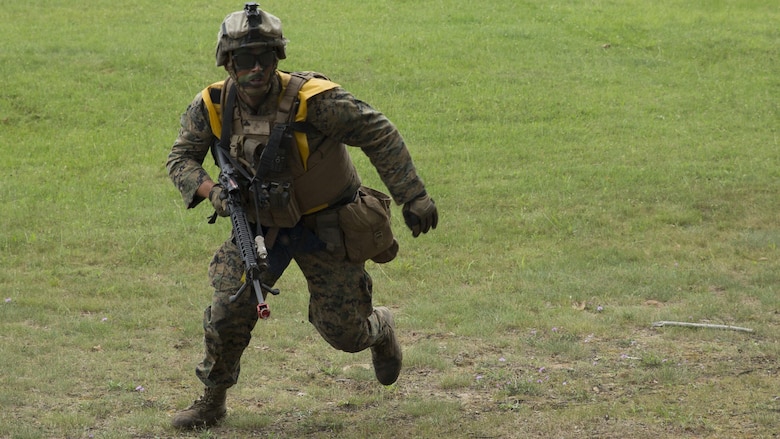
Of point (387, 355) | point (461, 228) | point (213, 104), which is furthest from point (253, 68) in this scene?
point (461, 228)

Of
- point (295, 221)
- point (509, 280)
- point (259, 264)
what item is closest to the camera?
point (259, 264)

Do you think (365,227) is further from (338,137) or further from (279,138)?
(279,138)

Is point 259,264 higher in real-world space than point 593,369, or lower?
higher

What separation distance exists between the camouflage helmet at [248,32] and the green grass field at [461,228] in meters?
2.02

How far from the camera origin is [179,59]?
15.2m

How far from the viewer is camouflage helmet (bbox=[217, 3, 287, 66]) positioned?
519cm

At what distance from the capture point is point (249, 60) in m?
5.21

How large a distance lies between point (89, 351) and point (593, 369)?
326cm

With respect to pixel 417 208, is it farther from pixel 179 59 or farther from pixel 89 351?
pixel 179 59

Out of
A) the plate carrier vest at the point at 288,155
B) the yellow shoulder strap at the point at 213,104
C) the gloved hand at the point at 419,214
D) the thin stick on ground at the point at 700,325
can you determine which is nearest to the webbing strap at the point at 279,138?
the plate carrier vest at the point at 288,155

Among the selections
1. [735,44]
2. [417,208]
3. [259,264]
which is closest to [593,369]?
[417,208]

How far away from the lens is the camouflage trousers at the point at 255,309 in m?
5.42

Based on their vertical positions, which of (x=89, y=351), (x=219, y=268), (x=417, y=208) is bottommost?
(x=89, y=351)

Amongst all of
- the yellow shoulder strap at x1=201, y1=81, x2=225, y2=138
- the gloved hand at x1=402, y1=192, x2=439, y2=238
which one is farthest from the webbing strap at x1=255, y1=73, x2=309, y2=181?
the gloved hand at x1=402, y1=192, x2=439, y2=238
